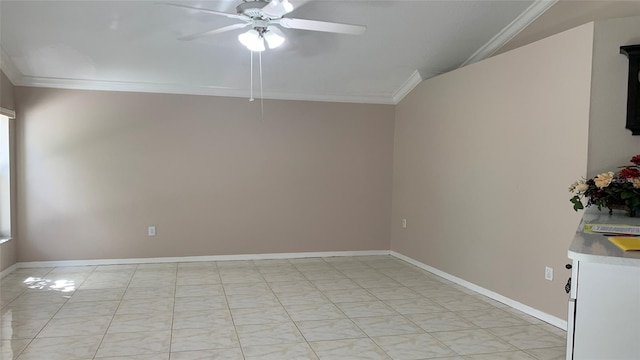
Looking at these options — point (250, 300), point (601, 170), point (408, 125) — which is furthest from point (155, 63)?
point (601, 170)

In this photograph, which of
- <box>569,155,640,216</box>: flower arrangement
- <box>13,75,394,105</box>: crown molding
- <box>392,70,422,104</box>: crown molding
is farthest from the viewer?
<box>392,70,422,104</box>: crown molding

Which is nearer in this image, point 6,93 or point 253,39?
point 253,39

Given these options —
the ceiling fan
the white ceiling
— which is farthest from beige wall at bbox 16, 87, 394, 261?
the ceiling fan

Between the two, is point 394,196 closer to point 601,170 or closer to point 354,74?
point 354,74

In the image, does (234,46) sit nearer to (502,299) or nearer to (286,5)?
(286,5)

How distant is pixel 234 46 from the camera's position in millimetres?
4582

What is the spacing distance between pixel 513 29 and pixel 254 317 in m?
3.66

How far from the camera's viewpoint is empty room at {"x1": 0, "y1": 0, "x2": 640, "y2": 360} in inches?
119

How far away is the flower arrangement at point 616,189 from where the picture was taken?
2664 millimetres

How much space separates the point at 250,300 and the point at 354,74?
2839mm

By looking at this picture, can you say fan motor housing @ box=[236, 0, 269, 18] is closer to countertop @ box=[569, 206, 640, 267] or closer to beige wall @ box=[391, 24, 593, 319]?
beige wall @ box=[391, 24, 593, 319]

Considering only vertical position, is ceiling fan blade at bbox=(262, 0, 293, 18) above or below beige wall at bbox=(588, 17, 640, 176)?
above

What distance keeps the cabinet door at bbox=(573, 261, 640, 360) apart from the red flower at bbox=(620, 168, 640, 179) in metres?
1.43

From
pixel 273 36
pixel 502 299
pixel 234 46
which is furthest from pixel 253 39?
pixel 502 299
